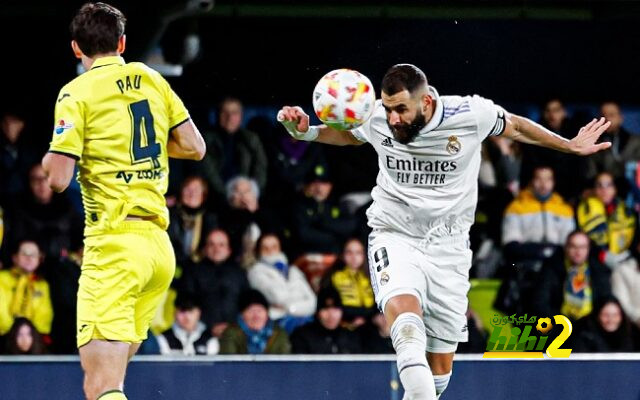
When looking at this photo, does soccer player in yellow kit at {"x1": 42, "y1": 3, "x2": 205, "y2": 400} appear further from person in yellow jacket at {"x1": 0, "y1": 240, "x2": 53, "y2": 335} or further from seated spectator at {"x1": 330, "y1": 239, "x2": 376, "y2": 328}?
seated spectator at {"x1": 330, "y1": 239, "x2": 376, "y2": 328}

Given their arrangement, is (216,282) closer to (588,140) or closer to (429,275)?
(429,275)

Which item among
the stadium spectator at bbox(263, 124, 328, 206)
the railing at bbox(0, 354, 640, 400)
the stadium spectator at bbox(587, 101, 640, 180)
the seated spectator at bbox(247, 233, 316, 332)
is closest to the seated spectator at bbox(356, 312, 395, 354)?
the seated spectator at bbox(247, 233, 316, 332)

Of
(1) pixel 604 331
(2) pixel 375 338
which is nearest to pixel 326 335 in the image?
(2) pixel 375 338

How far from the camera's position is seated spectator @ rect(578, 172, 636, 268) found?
1139 cm

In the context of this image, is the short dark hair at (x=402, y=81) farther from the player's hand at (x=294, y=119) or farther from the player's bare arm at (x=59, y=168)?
the player's bare arm at (x=59, y=168)

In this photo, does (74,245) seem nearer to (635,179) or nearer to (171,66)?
(171,66)

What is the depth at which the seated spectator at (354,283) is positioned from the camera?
1051 cm

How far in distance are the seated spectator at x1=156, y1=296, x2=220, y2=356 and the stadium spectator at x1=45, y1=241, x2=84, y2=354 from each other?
672 mm

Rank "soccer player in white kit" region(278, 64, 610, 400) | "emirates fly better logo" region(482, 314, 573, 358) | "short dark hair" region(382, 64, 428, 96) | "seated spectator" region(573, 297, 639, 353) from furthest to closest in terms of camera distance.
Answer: "seated spectator" region(573, 297, 639, 353)
"emirates fly better logo" region(482, 314, 573, 358)
"soccer player in white kit" region(278, 64, 610, 400)
"short dark hair" region(382, 64, 428, 96)

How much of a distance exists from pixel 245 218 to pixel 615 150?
3401 millimetres

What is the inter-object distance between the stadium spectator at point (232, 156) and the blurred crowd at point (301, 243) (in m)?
0.01

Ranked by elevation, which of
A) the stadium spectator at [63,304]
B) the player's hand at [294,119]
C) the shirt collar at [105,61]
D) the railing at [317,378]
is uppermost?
the shirt collar at [105,61]

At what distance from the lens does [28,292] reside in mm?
10266

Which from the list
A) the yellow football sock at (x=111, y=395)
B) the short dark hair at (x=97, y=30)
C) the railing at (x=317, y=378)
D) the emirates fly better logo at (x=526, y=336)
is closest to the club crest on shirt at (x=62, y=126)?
the short dark hair at (x=97, y=30)
